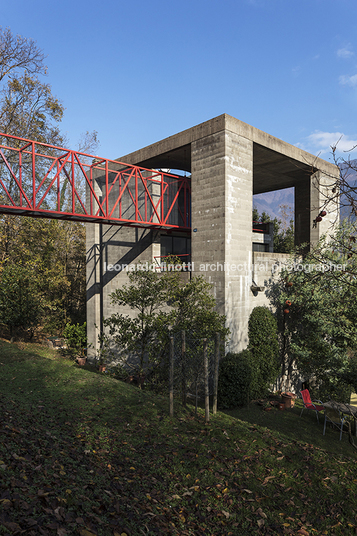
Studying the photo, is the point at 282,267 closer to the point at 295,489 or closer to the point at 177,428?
the point at 177,428

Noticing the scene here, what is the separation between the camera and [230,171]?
39.3 ft

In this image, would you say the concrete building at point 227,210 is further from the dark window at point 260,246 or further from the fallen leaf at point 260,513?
the fallen leaf at point 260,513

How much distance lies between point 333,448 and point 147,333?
22.0 feet

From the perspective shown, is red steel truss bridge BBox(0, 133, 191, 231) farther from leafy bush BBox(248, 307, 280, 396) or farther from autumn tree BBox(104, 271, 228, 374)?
leafy bush BBox(248, 307, 280, 396)

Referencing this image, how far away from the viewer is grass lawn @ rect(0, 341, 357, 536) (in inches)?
147

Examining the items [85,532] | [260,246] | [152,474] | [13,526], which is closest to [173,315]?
[152,474]

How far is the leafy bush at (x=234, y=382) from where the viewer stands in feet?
35.2

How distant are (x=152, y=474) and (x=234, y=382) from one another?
6.19 m

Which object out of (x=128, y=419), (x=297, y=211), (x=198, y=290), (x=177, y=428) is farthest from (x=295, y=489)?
(x=297, y=211)

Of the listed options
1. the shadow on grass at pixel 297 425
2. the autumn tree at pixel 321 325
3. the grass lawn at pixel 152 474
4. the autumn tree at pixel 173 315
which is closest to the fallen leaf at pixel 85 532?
the grass lawn at pixel 152 474

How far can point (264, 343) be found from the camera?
12656 mm

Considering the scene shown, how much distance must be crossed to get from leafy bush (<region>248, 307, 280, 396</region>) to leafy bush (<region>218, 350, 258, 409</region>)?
1305 mm

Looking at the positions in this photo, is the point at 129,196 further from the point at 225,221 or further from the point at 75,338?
the point at 75,338

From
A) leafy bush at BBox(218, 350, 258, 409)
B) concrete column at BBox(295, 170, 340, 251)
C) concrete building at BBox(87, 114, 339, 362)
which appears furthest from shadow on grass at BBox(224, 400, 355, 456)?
concrete column at BBox(295, 170, 340, 251)
